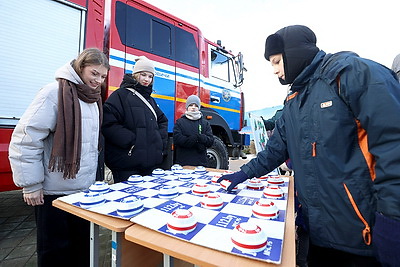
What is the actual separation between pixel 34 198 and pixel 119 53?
223 cm

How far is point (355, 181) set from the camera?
2.72ft

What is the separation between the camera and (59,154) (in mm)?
1277

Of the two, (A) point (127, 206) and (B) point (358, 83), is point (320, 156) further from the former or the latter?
(A) point (127, 206)

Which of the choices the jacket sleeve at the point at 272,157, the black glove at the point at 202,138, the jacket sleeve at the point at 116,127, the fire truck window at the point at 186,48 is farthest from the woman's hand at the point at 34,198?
the fire truck window at the point at 186,48

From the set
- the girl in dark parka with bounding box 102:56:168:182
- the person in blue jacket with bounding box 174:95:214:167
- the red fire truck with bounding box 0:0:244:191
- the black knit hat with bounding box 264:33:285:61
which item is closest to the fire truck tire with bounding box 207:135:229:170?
the red fire truck with bounding box 0:0:244:191

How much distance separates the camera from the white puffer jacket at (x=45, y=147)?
3.90 feet

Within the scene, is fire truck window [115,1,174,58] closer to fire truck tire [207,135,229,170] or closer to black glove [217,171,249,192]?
fire truck tire [207,135,229,170]

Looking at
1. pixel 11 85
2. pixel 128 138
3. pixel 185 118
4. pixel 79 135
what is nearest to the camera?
pixel 79 135

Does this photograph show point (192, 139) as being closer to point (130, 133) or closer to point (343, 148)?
point (130, 133)

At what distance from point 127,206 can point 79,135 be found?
0.74 metres

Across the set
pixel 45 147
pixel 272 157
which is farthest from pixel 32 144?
pixel 272 157

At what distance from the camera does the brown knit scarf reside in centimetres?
129

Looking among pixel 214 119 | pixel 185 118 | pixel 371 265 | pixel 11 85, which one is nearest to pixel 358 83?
pixel 371 265

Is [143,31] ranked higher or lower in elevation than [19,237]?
higher
